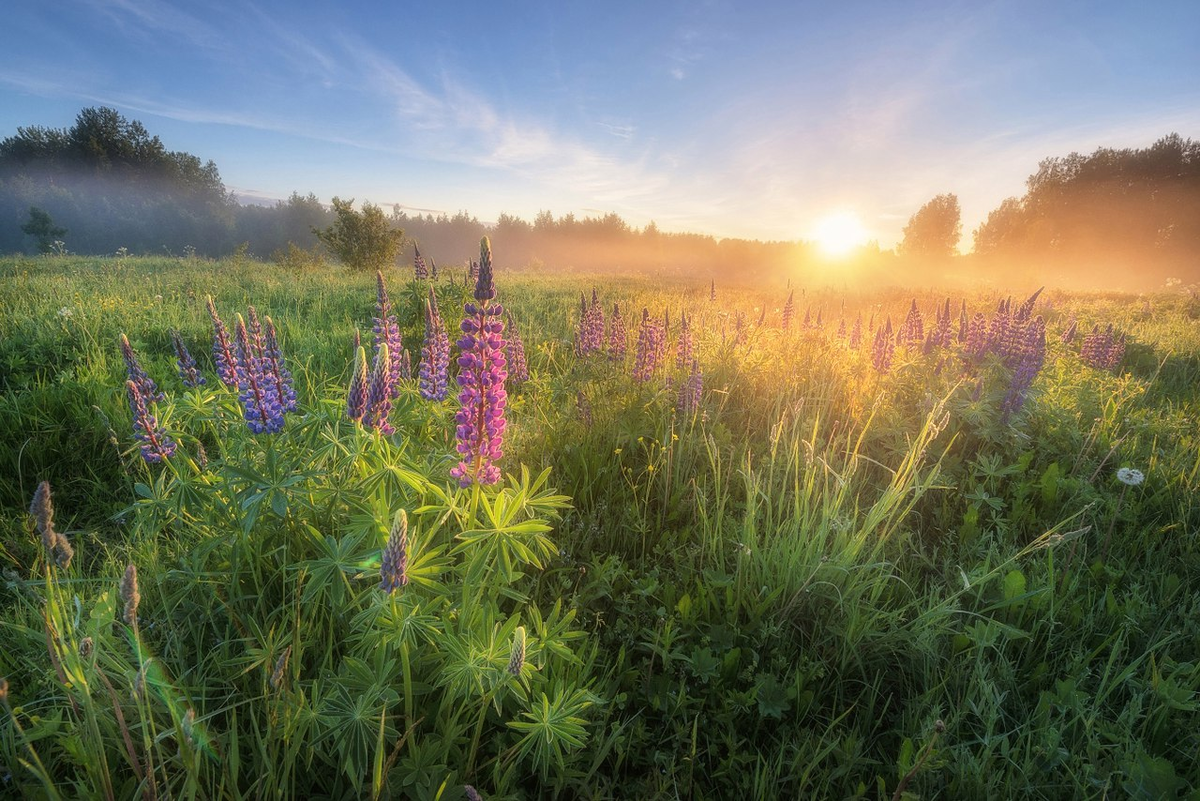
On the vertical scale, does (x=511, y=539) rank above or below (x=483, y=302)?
below

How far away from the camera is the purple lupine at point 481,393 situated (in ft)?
5.54

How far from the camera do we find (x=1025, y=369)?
3877mm

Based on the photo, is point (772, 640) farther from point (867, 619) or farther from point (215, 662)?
point (215, 662)

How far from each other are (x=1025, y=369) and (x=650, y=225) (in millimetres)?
86049

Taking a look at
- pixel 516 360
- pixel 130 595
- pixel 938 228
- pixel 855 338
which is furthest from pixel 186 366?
pixel 938 228

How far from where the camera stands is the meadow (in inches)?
59.8

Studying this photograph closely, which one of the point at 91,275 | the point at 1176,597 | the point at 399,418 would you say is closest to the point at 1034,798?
the point at 1176,597

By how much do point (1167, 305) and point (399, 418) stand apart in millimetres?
19853

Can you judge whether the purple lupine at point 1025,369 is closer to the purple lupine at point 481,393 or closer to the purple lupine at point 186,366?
the purple lupine at point 481,393

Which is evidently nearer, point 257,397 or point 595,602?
point 257,397

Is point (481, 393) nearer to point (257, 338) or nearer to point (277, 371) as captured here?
point (277, 371)

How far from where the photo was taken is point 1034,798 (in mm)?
1687

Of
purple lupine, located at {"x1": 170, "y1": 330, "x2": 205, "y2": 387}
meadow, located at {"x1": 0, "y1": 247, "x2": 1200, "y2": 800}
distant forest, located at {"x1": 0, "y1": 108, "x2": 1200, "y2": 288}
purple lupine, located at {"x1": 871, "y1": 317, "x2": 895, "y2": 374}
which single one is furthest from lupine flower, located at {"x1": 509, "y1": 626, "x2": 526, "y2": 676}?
distant forest, located at {"x1": 0, "y1": 108, "x2": 1200, "y2": 288}

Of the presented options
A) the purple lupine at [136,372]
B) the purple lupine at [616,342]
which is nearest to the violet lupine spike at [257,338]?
the purple lupine at [136,372]
